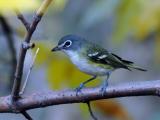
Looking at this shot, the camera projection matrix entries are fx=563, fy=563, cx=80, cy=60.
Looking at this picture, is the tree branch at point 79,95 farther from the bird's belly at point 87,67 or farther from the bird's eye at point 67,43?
A: the bird's eye at point 67,43

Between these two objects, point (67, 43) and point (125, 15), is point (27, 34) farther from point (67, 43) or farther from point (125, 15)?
point (67, 43)

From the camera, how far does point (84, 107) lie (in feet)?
8.64

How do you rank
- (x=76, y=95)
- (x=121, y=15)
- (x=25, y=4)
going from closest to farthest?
1. (x=25, y=4)
2. (x=76, y=95)
3. (x=121, y=15)

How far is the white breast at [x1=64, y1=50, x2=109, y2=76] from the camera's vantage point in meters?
2.70

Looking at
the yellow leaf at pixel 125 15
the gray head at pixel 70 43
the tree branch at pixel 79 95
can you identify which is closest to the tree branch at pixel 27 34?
the tree branch at pixel 79 95

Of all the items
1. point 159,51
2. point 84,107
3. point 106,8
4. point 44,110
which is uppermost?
point 106,8

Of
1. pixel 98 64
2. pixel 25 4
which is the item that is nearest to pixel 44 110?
pixel 98 64

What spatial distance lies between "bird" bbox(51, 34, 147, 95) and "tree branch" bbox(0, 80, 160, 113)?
2.29 feet

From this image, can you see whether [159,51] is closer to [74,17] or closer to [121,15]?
[121,15]

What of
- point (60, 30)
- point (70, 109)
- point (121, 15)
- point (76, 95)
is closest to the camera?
point (76, 95)

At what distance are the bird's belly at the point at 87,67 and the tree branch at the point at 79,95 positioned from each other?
69cm

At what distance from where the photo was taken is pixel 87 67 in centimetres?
276

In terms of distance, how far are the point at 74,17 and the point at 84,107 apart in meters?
2.56

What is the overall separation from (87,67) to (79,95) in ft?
2.72
